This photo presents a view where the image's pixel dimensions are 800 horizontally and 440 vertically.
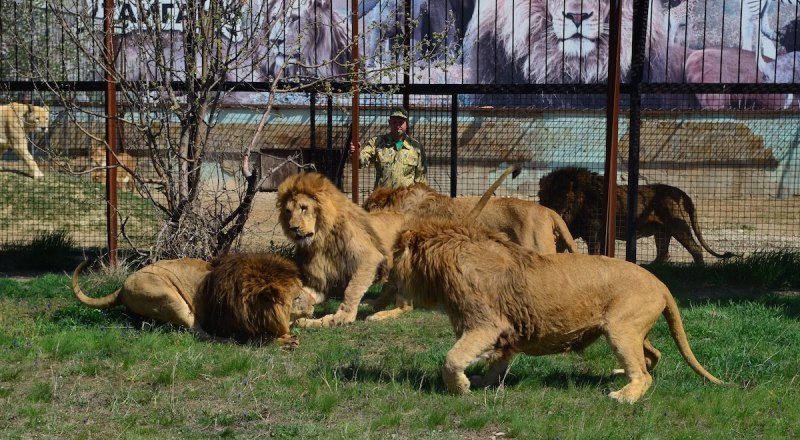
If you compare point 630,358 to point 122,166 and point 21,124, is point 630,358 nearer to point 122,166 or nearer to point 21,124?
point 122,166

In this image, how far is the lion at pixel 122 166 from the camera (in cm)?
917

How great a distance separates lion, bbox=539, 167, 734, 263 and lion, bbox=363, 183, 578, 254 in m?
1.54

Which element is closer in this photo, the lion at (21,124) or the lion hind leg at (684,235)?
the lion hind leg at (684,235)

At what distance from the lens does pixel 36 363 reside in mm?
6586

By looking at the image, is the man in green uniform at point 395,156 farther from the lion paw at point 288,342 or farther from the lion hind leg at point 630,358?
the lion hind leg at point 630,358

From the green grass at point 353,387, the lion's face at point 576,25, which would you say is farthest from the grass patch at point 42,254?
the lion's face at point 576,25

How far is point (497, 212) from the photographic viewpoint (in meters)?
10.1

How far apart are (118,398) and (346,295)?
3024 millimetres

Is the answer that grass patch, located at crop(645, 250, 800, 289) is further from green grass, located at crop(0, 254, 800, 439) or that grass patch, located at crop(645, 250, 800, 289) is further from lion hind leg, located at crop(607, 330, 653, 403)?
lion hind leg, located at crop(607, 330, 653, 403)

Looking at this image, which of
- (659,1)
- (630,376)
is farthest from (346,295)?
(659,1)

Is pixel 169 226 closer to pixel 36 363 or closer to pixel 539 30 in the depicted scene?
pixel 36 363

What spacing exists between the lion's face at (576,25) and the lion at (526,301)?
15867 millimetres

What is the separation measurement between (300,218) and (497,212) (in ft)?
8.61

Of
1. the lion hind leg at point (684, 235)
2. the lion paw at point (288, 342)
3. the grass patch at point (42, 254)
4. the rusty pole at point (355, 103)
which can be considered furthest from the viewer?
the lion hind leg at point (684, 235)
